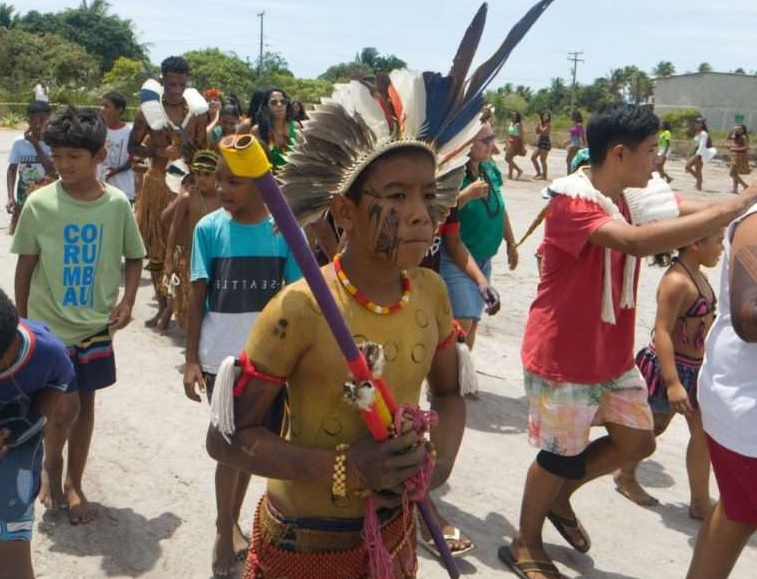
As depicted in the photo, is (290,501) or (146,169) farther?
(146,169)

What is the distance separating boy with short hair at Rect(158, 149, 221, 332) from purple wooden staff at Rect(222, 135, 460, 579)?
330 centimetres

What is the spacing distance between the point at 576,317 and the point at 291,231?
2093 millimetres

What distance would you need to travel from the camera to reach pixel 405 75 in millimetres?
2176

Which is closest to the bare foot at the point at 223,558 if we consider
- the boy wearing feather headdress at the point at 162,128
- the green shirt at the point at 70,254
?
the green shirt at the point at 70,254

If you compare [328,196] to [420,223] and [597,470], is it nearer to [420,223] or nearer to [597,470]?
[420,223]

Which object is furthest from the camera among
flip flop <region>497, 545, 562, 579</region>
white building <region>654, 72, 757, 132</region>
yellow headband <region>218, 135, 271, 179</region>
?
white building <region>654, 72, 757, 132</region>

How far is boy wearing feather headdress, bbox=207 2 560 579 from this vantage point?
6.55 ft

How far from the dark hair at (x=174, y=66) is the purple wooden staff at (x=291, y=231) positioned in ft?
21.1

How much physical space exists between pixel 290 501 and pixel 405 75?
1111 millimetres

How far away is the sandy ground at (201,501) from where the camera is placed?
3859 millimetres

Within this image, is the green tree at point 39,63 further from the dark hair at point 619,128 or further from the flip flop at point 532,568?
the flip flop at point 532,568

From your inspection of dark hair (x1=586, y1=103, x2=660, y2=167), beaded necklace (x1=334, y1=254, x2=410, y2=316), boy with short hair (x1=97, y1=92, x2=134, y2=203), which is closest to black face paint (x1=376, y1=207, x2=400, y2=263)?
beaded necklace (x1=334, y1=254, x2=410, y2=316)

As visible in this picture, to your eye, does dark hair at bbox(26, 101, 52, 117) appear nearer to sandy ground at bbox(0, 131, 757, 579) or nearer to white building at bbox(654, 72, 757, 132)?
sandy ground at bbox(0, 131, 757, 579)

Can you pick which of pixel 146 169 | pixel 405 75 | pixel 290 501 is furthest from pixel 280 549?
pixel 146 169
